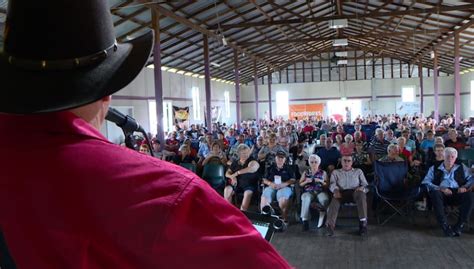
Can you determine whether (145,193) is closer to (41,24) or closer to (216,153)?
(41,24)

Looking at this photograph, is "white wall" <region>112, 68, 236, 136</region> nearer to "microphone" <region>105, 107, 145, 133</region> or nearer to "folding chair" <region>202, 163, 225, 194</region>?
"folding chair" <region>202, 163, 225, 194</region>

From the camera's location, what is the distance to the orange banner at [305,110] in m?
28.6

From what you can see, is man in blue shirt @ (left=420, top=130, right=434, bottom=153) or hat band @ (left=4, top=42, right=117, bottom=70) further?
man in blue shirt @ (left=420, top=130, right=434, bottom=153)

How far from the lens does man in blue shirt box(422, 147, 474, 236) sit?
16.8 ft

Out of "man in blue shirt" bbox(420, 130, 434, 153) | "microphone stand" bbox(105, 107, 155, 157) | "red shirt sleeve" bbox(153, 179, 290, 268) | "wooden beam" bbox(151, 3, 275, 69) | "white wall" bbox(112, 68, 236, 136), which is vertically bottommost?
"man in blue shirt" bbox(420, 130, 434, 153)

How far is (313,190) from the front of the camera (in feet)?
18.5

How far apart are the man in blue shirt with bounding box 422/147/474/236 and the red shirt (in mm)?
5285

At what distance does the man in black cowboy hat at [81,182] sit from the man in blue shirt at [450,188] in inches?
208

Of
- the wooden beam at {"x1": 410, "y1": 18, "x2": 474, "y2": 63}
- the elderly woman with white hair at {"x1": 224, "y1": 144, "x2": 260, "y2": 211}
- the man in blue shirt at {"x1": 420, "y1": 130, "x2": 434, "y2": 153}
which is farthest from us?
the wooden beam at {"x1": 410, "y1": 18, "x2": 474, "y2": 63}

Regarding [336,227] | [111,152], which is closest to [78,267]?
[111,152]

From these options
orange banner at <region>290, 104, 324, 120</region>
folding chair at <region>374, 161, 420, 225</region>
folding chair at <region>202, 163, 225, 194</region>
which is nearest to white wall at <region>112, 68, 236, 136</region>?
orange banner at <region>290, 104, 324, 120</region>

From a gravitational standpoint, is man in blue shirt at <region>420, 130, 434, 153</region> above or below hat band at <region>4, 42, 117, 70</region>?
below

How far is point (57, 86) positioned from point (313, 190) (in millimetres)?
5282

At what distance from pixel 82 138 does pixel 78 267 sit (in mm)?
161
